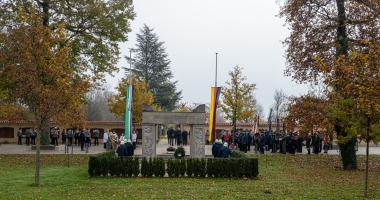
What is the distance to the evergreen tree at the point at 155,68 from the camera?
2231 inches

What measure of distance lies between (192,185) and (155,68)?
140 feet

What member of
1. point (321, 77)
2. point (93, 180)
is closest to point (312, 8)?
point (321, 77)

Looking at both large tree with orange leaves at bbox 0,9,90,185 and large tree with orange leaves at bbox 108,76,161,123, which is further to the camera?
large tree with orange leaves at bbox 108,76,161,123

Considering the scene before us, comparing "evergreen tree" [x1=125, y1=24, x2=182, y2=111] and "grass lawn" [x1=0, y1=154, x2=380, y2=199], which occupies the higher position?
"evergreen tree" [x1=125, y1=24, x2=182, y2=111]

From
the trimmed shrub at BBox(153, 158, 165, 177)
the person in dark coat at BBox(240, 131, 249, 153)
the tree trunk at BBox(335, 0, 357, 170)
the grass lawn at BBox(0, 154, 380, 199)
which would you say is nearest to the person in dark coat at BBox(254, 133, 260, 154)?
the person in dark coat at BBox(240, 131, 249, 153)

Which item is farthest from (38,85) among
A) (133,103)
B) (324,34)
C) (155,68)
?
(155,68)

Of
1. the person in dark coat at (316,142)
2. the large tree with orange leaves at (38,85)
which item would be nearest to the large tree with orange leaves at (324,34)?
the person in dark coat at (316,142)

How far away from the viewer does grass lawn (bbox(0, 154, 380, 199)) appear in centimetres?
1381

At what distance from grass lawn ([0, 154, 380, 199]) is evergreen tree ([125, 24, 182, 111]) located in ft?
111

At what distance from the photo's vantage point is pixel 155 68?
189 feet

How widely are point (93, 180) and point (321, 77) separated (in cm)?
1524

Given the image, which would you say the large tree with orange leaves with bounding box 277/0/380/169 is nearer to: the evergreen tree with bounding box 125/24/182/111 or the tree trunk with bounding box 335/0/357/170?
the tree trunk with bounding box 335/0/357/170

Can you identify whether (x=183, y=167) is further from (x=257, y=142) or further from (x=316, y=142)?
(x=316, y=142)

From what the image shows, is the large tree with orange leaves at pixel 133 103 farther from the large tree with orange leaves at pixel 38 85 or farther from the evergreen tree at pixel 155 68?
the large tree with orange leaves at pixel 38 85
